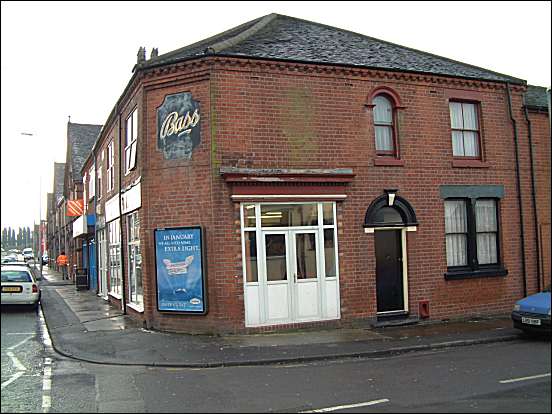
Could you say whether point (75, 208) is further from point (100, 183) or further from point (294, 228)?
point (294, 228)

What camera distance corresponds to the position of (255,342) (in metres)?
12.4

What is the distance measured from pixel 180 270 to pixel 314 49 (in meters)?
7.06

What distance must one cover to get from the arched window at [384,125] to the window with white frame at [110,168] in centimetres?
995

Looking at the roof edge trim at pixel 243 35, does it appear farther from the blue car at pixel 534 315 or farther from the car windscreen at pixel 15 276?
the blue car at pixel 534 315

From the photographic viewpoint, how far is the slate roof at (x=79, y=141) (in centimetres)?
4041

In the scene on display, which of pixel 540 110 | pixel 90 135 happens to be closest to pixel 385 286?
pixel 540 110

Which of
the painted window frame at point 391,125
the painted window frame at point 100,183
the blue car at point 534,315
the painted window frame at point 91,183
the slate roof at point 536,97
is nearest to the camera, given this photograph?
the blue car at point 534,315

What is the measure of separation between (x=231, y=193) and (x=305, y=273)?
9.11 ft

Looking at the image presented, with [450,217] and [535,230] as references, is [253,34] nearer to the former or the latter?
[450,217]

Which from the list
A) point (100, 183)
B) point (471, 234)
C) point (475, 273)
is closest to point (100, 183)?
point (100, 183)

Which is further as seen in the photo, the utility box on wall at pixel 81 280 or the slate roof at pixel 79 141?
the slate roof at pixel 79 141

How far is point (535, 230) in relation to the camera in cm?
1705

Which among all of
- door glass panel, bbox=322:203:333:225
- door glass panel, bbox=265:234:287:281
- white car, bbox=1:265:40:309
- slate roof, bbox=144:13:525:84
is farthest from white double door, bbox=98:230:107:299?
door glass panel, bbox=322:203:333:225

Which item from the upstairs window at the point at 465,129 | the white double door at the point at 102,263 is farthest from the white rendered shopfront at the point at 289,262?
the white double door at the point at 102,263
